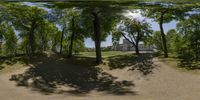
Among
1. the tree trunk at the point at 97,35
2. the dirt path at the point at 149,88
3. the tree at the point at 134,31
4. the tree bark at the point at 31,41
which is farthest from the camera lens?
the tree bark at the point at 31,41

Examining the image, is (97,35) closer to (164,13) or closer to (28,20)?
(28,20)

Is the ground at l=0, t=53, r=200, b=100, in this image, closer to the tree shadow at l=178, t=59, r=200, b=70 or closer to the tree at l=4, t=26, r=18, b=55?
the tree shadow at l=178, t=59, r=200, b=70

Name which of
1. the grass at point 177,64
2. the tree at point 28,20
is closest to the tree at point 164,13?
the grass at point 177,64

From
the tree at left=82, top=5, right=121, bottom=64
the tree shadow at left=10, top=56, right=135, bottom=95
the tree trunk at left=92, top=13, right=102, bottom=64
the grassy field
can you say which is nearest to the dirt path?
the tree shadow at left=10, top=56, right=135, bottom=95

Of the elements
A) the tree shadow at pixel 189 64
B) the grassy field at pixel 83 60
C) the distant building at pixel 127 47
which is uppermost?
the distant building at pixel 127 47

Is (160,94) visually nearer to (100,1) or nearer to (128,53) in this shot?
(128,53)

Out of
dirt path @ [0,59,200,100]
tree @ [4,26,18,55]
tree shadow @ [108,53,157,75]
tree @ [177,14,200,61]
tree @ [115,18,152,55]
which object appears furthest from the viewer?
tree @ [4,26,18,55]

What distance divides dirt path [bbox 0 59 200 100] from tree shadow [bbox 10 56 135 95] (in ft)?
2.13

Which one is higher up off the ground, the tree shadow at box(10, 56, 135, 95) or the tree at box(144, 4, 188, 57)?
the tree at box(144, 4, 188, 57)

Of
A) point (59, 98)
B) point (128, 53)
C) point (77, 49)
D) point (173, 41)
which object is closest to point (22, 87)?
point (59, 98)

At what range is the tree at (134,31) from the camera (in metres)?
25.8

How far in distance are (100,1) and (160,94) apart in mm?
12891

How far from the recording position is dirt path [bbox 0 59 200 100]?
761 inches

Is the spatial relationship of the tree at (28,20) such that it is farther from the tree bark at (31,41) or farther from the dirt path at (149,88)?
the dirt path at (149,88)
